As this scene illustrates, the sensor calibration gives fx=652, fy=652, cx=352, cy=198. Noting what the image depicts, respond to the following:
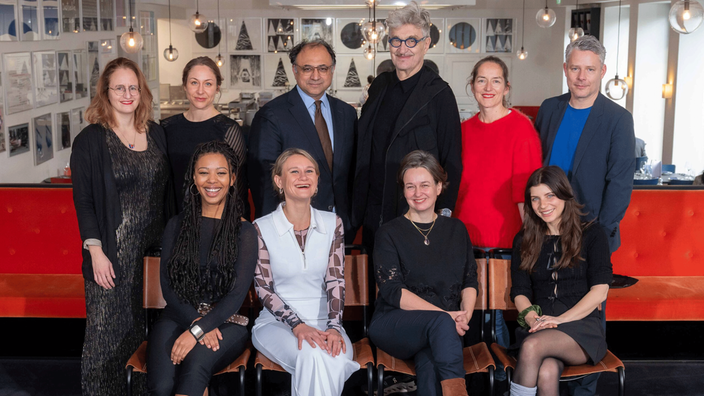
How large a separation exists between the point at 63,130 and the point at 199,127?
4.44m

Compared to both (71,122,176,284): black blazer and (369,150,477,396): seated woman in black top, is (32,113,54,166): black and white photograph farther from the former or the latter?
(369,150,477,396): seated woman in black top

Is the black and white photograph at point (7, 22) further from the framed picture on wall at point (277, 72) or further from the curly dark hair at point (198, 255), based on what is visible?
the framed picture on wall at point (277, 72)

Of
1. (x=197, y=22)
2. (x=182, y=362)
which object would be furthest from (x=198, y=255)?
(x=197, y=22)

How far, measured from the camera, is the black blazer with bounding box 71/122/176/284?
279 cm

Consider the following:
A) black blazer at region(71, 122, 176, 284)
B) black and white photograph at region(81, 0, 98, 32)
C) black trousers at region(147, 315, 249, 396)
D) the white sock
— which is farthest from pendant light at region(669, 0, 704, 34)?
black and white photograph at region(81, 0, 98, 32)

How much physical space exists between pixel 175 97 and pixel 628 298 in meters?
10.0

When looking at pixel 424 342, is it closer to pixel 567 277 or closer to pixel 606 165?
pixel 567 277

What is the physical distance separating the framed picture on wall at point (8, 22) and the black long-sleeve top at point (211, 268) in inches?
143

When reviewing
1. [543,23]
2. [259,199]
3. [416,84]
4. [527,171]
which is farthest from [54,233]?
[543,23]

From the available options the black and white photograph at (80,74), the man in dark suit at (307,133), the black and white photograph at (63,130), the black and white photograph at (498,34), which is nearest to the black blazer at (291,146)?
the man in dark suit at (307,133)

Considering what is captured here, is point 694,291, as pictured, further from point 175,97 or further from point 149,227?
point 175,97

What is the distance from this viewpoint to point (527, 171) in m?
2.96

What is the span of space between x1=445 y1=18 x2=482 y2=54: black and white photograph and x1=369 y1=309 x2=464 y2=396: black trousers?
10074 mm

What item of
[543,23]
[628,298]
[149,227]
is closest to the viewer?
[149,227]
